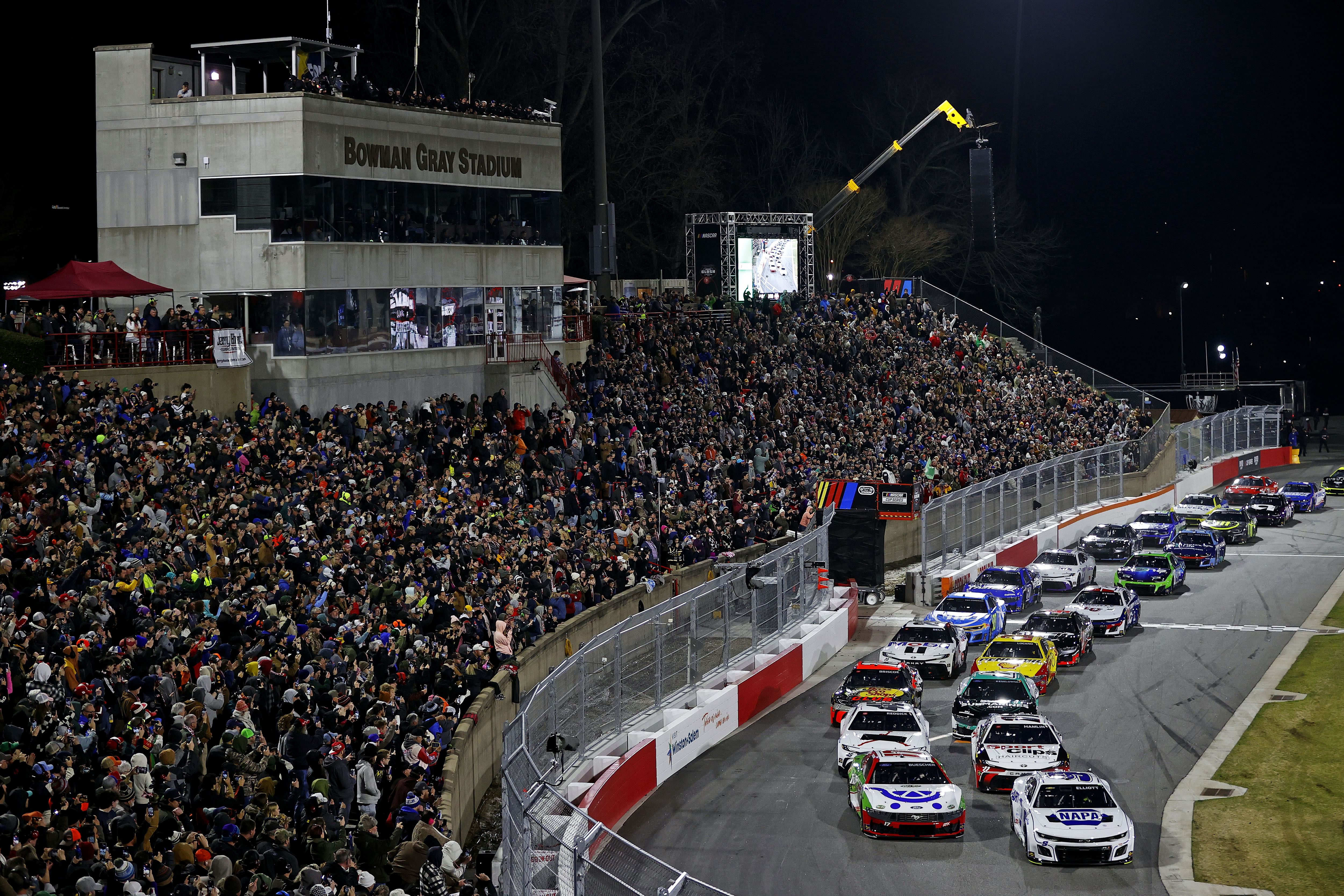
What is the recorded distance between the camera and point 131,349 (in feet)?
96.1

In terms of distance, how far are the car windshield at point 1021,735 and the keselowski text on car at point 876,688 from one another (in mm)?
3386

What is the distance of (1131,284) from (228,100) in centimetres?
7517

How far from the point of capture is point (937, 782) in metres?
21.8

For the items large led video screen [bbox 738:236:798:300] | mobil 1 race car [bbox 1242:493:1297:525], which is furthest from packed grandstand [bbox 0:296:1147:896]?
mobil 1 race car [bbox 1242:493:1297:525]

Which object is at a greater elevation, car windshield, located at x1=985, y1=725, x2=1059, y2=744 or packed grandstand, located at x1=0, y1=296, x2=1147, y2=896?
packed grandstand, located at x1=0, y1=296, x2=1147, y2=896

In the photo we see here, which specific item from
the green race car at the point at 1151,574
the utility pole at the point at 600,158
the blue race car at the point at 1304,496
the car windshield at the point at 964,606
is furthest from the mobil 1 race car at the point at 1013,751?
the blue race car at the point at 1304,496

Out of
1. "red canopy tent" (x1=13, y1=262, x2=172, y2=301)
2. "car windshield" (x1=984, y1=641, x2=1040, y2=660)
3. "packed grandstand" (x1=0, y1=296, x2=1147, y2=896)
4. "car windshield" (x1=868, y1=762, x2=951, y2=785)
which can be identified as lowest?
"car windshield" (x1=868, y1=762, x2=951, y2=785)

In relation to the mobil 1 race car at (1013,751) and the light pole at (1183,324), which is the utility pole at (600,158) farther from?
the light pole at (1183,324)

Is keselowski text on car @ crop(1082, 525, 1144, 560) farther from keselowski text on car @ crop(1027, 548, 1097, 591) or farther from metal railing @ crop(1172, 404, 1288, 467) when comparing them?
metal railing @ crop(1172, 404, 1288, 467)

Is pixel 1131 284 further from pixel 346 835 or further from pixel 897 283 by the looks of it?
pixel 346 835

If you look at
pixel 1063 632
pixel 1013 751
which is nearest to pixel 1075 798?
pixel 1013 751

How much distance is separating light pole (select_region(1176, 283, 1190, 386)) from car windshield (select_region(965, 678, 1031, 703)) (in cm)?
5805

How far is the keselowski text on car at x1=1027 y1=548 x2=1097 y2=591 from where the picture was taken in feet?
134

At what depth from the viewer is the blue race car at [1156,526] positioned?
45281 millimetres
